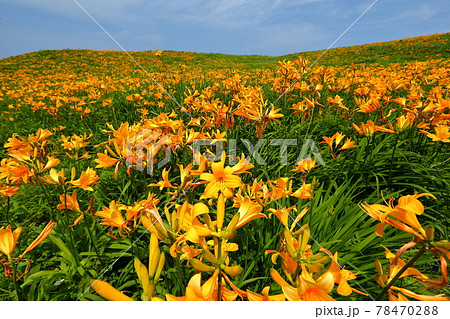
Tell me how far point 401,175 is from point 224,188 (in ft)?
8.34

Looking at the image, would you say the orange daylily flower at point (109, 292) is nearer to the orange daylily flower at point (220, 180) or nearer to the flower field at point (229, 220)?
the flower field at point (229, 220)

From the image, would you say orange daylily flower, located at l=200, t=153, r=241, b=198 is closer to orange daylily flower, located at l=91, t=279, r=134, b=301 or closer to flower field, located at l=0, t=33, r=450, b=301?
flower field, located at l=0, t=33, r=450, b=301

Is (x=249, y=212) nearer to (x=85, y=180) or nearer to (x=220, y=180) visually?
(x=220, y=180)

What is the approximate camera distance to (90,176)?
61.4 inches

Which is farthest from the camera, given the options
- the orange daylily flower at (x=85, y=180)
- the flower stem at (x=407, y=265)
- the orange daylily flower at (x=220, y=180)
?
the orange daylily flower at (x=85, y=180)

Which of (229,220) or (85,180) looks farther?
(229,220)

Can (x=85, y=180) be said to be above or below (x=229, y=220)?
above

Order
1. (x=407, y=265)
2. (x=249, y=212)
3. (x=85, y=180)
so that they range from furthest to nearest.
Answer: (x=85, y=180)
(x=249, y=212)
(x=407, y=265)

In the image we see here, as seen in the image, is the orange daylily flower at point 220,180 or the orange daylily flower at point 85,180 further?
the orange daylily flower at point 85,180

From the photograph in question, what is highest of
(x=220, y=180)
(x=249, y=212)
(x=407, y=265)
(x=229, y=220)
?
(x=220, y=180)

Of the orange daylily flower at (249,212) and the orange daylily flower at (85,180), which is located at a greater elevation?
the orange daylily flower at (85,180)

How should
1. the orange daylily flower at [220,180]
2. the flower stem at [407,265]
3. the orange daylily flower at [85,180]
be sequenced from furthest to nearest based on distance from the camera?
the orange daylily flower at [85,180] → the orange daylily flower at [220,180] → the flower stem at [407,265]

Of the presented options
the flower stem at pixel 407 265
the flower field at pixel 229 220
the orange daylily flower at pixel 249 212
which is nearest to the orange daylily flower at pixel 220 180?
the flower field at pixel 229 220

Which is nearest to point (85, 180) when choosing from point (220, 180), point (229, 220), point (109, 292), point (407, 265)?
point (220, 180)
